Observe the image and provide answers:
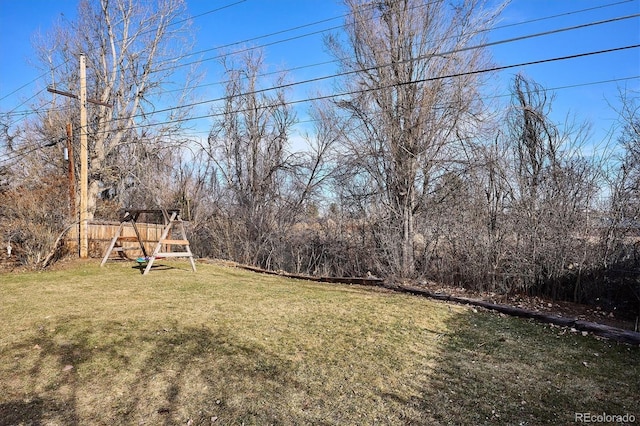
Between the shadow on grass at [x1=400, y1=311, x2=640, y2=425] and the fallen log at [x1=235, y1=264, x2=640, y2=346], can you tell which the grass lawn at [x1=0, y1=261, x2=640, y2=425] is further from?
the fallen log at [x1=235, y1=264, x2=640, y2=346]

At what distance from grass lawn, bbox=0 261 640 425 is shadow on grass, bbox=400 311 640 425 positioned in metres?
0.01

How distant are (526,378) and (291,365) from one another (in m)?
2.04

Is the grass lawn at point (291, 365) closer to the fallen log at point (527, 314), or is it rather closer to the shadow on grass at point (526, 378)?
the shadow on grass at point (526, 378)

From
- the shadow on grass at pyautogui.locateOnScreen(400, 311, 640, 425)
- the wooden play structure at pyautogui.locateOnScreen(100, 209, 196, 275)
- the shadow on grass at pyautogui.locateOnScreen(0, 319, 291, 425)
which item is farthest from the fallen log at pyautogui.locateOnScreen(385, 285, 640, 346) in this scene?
the wooden play structure at pyautogui.locateOnScreen(100, 209, 196, 275)

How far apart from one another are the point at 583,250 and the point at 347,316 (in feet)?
16.5

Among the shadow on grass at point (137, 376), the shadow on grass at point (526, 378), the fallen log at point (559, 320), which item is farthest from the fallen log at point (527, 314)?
the shadow on grass at point (137, 376)

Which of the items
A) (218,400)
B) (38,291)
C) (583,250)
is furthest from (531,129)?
(38,291)

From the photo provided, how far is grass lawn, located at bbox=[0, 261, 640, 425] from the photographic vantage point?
2670mm

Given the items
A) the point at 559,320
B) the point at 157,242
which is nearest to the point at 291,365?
the point at 559,320

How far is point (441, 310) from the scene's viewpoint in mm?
5680

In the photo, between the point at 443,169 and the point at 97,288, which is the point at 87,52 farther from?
the point at 443,169

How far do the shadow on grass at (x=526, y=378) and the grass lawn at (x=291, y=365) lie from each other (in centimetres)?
1

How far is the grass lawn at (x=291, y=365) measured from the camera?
2670mm

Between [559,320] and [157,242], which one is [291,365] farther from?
[157,242]
